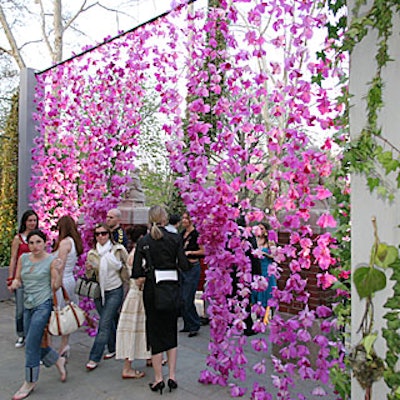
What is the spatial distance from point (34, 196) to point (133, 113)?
285 centimetres

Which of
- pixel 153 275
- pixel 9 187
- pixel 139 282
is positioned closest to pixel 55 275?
pixel 139 282

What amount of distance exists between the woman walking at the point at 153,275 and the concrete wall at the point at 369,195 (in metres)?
2.29

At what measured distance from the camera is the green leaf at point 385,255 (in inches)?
78.7

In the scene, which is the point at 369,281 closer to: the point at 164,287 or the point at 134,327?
the point at 164,287

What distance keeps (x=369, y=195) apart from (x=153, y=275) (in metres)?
2.57

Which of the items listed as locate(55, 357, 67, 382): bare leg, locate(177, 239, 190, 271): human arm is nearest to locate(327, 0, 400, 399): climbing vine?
locate(177, 239, 190, 271): human arm

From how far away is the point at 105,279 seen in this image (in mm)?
4891

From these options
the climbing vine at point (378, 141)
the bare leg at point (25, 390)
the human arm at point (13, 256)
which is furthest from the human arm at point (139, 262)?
the climbing vine at point (378, 141)

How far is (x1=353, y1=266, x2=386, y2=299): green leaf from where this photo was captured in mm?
1976

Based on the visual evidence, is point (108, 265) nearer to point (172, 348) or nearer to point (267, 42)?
point (172, 348)

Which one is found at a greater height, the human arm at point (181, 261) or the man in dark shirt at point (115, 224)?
the man in dark shirt at point (115, 224)

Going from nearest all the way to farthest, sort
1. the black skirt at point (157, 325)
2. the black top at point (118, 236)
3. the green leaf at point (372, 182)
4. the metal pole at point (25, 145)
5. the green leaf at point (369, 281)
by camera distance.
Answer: the green leaf at point (369, 281) → the green leaf at point (372, 182) → the black skirt at point (157, 325) → the black top at point (118, 236) → the metal pole at point (25, 145)

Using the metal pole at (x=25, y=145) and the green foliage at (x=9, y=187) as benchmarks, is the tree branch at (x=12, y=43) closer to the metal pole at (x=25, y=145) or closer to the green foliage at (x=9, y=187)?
the green foliage at (x=9, y=187)

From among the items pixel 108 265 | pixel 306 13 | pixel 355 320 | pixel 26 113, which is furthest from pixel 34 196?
pixel 355 320
